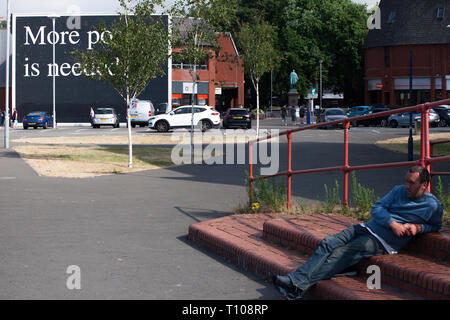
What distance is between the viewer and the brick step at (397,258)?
539cm

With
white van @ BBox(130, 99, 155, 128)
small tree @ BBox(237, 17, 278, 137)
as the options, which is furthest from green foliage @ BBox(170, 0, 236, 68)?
white van @ BBox(130, 99, 155, 128)

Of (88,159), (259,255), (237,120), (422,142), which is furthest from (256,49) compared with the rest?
(259,255)

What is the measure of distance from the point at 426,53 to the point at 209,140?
40942mm

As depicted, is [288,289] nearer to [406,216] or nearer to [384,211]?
[384,211]

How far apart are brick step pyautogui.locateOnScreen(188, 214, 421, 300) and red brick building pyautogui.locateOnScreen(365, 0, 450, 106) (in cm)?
6147

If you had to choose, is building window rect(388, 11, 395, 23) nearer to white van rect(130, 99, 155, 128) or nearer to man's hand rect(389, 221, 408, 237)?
white van rect(130, 99, 155, 128)

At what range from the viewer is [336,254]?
19.8 ft

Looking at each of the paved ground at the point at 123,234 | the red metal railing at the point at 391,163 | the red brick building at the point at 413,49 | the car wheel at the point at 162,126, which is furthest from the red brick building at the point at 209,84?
the red metal railing at the point at 391,163

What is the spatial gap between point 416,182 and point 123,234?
4792mm

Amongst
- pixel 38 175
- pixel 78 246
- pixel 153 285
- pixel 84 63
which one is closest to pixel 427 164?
pixel 153 285

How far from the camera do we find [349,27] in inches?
3019

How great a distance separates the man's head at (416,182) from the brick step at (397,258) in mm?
434

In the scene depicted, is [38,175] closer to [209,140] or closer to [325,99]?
[209,140]
